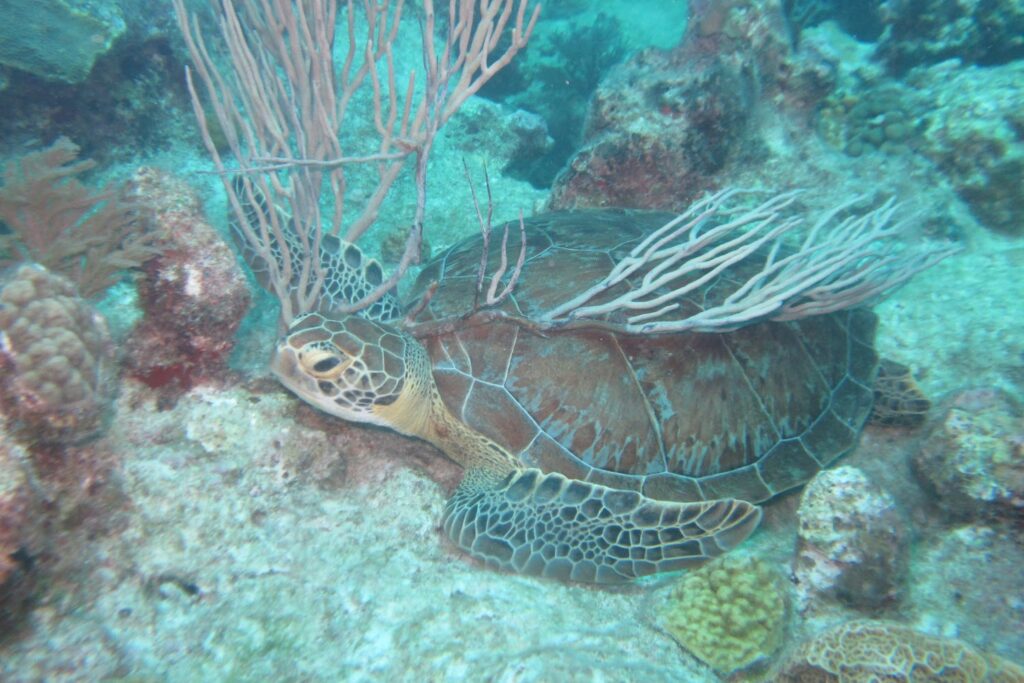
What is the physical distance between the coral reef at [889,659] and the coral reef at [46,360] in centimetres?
266

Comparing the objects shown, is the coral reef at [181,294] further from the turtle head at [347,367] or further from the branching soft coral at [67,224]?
the turtle head at [347,367]

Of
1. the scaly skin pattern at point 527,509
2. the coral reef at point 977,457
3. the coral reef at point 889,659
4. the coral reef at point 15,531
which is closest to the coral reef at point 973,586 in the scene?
the coral reef at point 977,457

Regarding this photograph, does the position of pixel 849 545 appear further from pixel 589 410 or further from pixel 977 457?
pixel 589 410

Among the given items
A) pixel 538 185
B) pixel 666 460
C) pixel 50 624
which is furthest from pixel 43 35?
pixel 666 460

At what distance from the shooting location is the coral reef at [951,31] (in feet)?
15.7

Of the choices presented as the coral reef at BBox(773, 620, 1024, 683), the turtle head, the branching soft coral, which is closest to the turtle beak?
the turtle head

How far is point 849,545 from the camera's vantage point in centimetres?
213

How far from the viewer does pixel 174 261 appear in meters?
2.16

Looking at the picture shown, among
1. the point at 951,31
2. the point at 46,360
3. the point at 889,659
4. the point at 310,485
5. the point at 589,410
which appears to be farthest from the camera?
the point at 951,31

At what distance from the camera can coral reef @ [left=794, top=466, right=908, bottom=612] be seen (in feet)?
6.88

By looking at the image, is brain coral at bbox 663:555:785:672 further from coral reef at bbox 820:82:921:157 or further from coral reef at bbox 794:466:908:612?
coral reef at bbox 820:82:921:157

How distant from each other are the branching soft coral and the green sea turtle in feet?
2.60

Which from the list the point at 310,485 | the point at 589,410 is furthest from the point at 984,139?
the point at 310,485

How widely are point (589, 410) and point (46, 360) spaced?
2.13m
